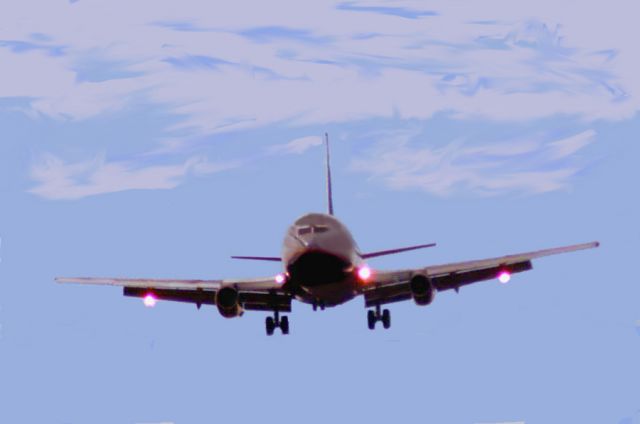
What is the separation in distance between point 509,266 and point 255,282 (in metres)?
12.0

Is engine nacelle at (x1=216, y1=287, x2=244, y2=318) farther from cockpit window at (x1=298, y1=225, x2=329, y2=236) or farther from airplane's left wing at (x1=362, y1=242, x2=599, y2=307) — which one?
cockpit window at (x1=298, y1=225, x2=329, y2=236)

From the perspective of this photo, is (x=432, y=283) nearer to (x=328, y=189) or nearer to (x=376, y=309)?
(x=376, y=309)

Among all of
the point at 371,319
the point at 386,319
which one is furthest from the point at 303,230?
the point at 386,319

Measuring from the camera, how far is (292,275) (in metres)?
55.5

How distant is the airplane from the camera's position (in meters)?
55.2

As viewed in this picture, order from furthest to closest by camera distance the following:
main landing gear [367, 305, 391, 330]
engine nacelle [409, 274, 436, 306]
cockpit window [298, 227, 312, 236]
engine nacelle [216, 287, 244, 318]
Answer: main landing gear [367, 305, 391, 330] < engine nacelle [216, 287, 244, 318] < engine nacelle [409, 274, 436, 306] < cockpit window [298, 227, 312, 236]

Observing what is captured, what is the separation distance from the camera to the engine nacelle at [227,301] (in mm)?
60594

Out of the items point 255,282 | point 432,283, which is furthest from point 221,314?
point 432,283

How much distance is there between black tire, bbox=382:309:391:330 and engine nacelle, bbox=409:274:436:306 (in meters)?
6.92

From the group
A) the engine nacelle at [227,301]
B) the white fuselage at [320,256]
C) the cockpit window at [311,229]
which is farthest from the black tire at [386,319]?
the cockpit window at [311,229]

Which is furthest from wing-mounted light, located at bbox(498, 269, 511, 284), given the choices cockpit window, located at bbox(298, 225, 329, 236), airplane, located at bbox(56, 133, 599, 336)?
cockpit window, located at bbox(298, 225, 329, 236)

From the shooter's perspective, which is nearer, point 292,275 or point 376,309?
point 292,275

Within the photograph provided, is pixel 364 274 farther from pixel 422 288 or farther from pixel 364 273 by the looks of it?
pixel 422 288

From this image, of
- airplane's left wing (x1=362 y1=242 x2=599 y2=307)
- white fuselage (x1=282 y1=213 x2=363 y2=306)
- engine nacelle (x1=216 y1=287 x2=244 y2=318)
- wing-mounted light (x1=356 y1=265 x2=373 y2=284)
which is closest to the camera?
white fuselage (x1=282 y1=213 x2=363 y2=306)
